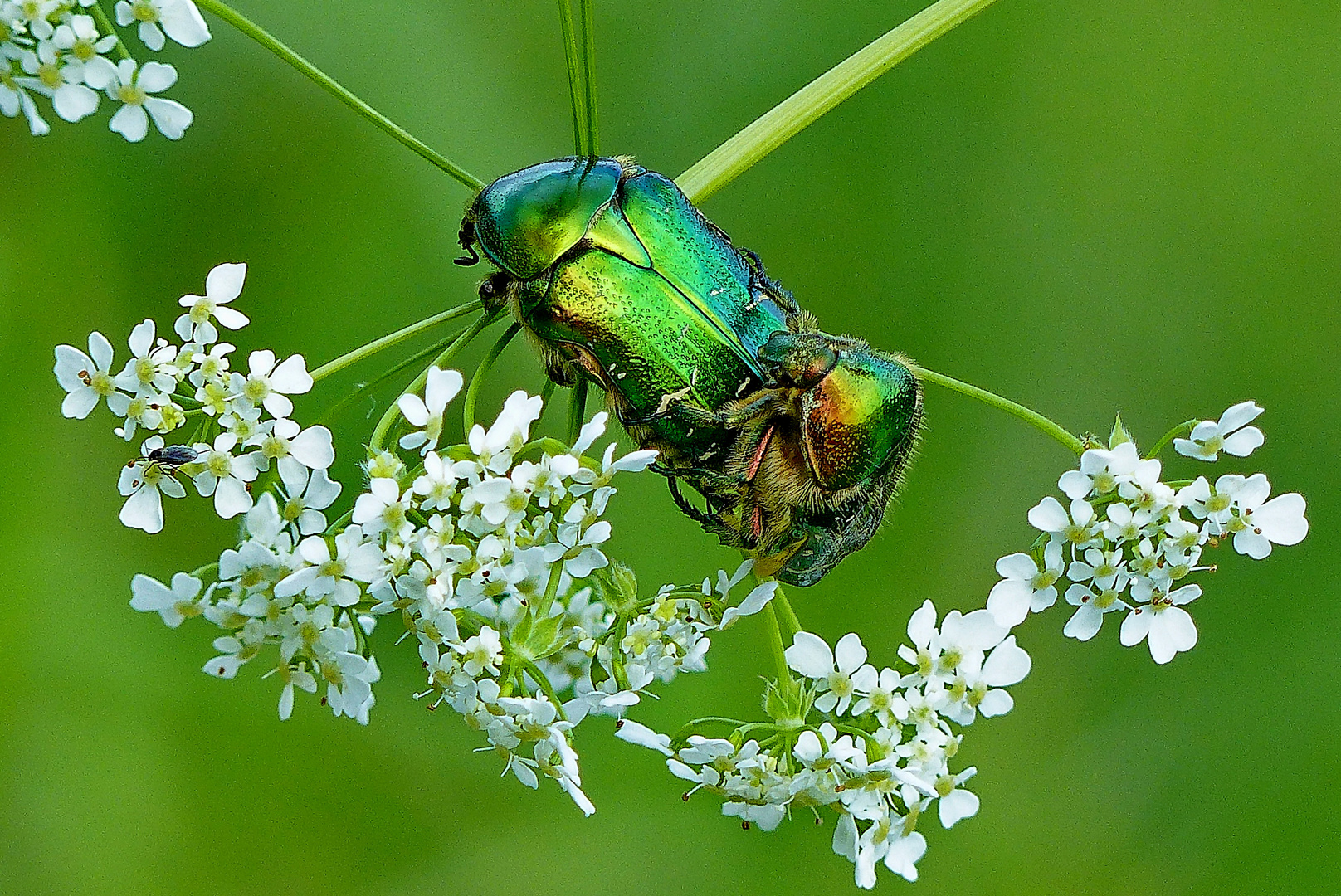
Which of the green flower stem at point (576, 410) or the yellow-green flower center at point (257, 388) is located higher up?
the yellow-green flower center at point (257, 388)

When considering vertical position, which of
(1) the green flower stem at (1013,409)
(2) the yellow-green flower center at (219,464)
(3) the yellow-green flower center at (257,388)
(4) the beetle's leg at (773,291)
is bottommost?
(2) the yellow-green flower center at (219,464)

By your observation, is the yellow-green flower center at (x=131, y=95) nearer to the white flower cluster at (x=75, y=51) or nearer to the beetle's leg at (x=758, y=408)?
Result: the white flower cluster at (x=75, y=51)

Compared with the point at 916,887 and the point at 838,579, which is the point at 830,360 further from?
the point at 916,887

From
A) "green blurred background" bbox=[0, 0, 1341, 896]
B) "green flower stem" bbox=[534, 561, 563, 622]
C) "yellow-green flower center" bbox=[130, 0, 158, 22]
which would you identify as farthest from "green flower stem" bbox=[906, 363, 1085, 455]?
"green blurred background" bbox=[0, 0, 1341, 896]

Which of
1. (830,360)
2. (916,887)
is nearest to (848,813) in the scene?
(830,360)

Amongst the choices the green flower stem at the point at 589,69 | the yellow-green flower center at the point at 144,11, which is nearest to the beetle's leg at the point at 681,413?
the green flower stem at the point at 589,69

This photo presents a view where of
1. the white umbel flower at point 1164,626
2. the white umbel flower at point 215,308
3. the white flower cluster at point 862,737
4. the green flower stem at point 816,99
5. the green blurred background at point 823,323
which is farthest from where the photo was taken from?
the green blurred background at point 823,323

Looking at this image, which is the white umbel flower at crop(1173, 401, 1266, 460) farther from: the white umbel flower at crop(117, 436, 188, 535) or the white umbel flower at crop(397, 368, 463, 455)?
the white umbel flower at crop(117, 436, 188, 535)
